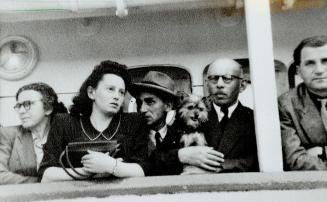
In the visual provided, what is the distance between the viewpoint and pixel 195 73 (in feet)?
11.3

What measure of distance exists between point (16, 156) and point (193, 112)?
130 cm

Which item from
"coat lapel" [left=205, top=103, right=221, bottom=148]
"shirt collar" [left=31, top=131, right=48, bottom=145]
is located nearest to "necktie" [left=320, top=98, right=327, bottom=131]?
"coat lapel" [left=205, top=103, right=221, bottom=148]

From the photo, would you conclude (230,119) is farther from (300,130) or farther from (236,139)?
(300,130)

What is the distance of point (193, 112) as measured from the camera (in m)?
3.35

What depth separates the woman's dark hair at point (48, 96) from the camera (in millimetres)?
3433

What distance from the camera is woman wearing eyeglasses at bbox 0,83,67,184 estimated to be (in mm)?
3324

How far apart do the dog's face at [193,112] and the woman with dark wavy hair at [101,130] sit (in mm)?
312

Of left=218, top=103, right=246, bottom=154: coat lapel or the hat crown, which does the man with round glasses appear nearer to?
left=218, top=103, right=246, bottom=154: coat lapel

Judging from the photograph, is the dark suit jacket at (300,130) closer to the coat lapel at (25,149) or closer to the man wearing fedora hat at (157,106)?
the man wearing fedora hat at (157,106)

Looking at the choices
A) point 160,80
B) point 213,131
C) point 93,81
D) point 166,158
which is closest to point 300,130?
point 213,131

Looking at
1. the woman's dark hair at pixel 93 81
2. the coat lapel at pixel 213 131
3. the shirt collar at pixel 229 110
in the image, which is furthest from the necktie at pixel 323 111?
the woman's dark hair at pixel 93 81

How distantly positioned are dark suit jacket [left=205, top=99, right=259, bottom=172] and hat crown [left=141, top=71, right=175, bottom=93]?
29 centimetres

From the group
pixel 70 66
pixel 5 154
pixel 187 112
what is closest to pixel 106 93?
pixel 70 66

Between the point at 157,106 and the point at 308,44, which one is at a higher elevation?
the point at 308,44
